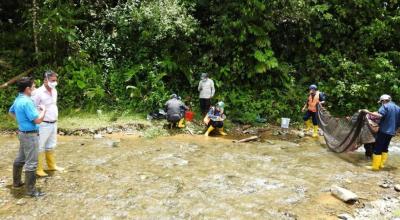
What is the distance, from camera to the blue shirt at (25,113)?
694 cm

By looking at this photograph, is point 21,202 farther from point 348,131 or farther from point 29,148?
point 348,131

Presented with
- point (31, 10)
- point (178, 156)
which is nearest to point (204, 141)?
point (178, 156)

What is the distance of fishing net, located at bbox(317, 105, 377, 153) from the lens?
10102 mm

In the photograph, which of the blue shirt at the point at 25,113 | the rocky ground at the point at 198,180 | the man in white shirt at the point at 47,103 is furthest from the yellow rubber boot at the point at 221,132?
the blue shirt at the point at 25,113

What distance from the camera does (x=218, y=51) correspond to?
15672mm

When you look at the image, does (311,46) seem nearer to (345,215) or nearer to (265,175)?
(265,175)

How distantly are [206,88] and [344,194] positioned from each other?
7316mm

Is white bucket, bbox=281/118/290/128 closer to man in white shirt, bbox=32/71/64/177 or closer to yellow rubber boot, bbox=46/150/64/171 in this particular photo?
yellow rubber boot, bbox=46/150/64/171

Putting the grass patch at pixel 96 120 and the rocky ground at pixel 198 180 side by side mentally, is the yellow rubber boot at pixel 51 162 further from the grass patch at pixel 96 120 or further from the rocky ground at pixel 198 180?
the grass patch at pixel 96 120

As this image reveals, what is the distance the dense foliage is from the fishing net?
308cm

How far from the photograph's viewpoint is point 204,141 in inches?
485

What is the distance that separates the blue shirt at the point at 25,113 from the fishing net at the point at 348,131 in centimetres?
754

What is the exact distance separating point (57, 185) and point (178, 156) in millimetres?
3348

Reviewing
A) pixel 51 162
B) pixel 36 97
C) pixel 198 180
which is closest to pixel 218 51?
pixel 198 180
